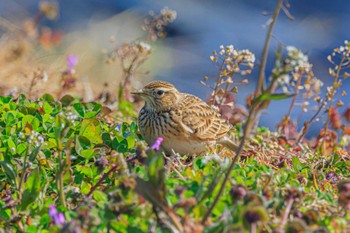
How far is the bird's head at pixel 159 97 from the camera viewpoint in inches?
171

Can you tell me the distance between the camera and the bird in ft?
13.2

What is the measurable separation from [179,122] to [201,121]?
0.19m

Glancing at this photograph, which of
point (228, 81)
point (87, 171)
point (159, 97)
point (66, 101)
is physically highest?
point (228, 81)

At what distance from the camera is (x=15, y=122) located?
12.0 feet

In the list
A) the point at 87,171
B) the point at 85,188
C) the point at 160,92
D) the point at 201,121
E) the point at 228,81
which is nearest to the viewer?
the point at 85,188

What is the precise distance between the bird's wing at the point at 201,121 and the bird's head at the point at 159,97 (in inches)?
3.8

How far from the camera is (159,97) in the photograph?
4.39 meters

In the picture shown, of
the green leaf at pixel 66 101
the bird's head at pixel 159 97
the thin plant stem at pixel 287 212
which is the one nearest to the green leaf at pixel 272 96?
the thin plant stem at pixel 287 212

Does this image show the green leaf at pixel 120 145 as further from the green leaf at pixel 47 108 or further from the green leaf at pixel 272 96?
the green leaf at pixel 272 96

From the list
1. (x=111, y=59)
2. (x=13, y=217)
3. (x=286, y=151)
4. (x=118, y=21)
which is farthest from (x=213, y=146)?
(x=118, y=21)

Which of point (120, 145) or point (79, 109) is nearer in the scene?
point (120, 145)

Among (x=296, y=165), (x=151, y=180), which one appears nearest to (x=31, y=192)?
(x=151, y=180)

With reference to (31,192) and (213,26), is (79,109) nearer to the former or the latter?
(31,192)

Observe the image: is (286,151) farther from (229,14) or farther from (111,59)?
(229,14)
